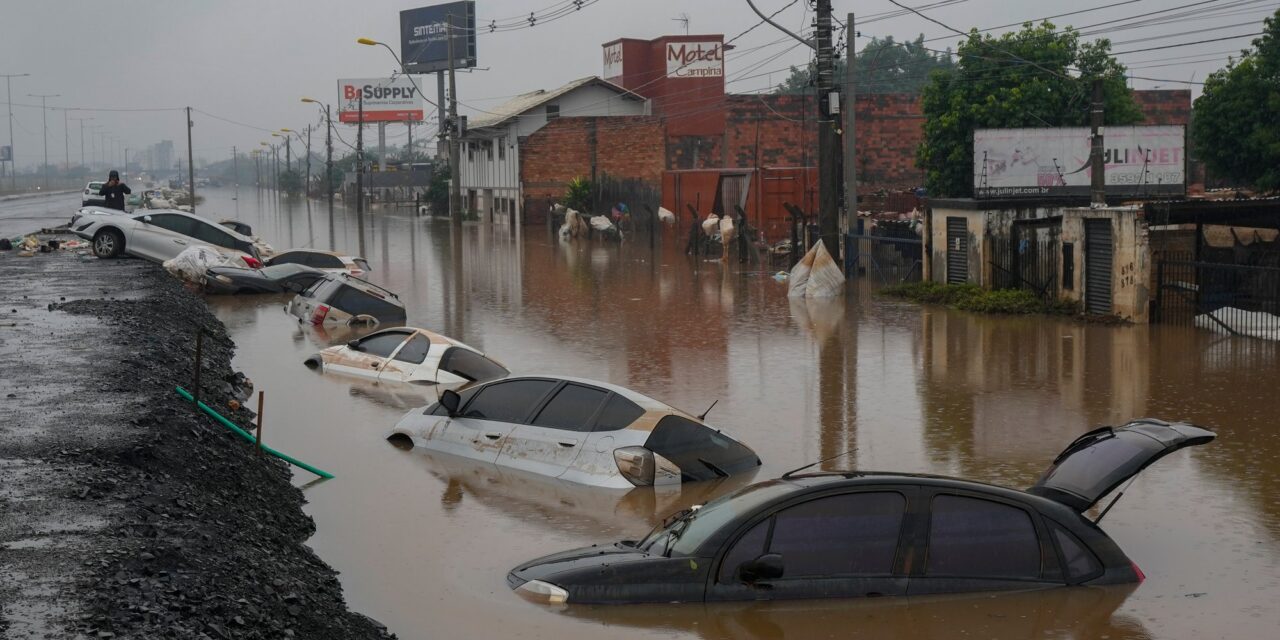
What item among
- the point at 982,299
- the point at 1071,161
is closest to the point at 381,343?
the point at 982,299

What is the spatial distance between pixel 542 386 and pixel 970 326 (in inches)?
599

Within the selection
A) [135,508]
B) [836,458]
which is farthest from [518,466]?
[135,508]

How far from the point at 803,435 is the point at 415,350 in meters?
6.62

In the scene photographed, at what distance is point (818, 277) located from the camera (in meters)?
33.1

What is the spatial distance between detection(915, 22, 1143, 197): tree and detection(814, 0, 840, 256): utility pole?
22.3 m

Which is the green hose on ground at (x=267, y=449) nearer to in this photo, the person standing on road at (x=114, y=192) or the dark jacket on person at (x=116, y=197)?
the person standing on road at (x=114, y=192)

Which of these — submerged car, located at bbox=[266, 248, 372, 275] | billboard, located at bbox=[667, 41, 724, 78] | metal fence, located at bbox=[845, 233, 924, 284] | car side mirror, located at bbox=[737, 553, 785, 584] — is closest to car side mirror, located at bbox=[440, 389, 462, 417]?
car side mirror, located at bbox=[737, 553, 785, 584]

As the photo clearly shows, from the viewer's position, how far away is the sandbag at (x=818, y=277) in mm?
33062

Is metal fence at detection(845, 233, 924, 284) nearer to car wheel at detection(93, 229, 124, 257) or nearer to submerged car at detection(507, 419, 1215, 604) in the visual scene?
car wheel at detection(93, 229, 124, 257)

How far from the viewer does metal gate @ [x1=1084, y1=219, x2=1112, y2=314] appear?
27.4m

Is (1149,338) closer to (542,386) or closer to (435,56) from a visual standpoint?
(542,386)

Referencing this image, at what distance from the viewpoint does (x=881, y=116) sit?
7331 centimetres

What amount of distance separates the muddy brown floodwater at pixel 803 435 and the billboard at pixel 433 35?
89299 millimetres

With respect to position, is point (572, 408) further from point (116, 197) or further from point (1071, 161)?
point (116, 197)
